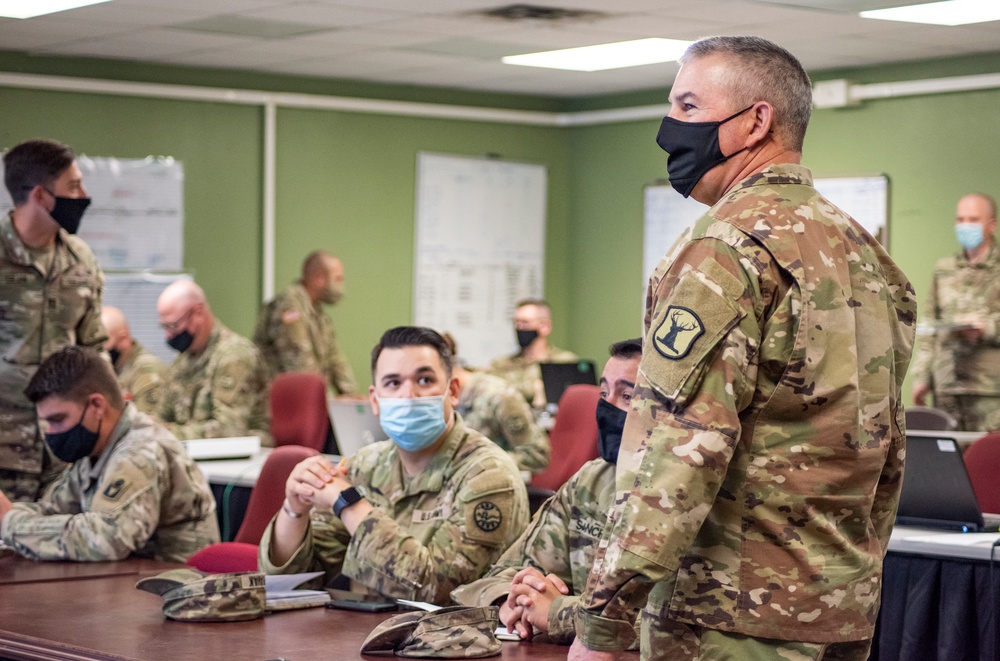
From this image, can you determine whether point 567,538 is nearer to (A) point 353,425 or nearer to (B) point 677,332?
(B) point 677,332

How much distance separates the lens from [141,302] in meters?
8.22

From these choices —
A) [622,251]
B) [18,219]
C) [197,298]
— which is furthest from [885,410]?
[622,251]

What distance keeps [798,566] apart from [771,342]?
30 centimetres

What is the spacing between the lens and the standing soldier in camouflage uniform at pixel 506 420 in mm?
5766

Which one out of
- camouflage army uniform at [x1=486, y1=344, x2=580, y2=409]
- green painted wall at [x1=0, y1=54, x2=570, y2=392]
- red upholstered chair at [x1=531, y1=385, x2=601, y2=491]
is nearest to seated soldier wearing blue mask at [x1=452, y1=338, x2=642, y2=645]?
red upholstered chair at [x1=531, y1=385, x2=601, y2=491]

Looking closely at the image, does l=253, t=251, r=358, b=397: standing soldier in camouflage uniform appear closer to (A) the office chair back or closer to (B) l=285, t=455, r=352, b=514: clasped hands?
(A) the office chair back

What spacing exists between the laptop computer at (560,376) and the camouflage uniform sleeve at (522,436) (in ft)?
6.84

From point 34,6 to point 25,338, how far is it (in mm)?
2531

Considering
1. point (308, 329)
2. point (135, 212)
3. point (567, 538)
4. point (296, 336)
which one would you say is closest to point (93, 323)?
point (567, 538)

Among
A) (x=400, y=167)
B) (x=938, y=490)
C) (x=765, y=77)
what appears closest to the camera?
(x=765, y=77)

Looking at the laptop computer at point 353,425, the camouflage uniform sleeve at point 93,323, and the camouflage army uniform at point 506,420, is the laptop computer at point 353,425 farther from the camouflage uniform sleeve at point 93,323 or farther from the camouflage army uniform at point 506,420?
the camouflage uniform sleeve at point 93,323

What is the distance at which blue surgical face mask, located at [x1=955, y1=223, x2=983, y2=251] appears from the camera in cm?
712

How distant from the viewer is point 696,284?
1.79m

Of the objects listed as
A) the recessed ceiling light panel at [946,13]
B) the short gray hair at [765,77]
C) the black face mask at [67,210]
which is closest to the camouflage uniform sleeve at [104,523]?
the black face mask at [67,210]
